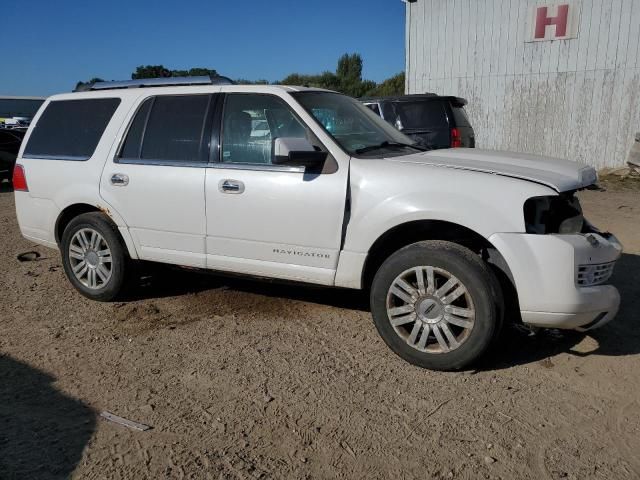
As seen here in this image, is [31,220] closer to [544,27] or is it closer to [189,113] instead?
[189,113]

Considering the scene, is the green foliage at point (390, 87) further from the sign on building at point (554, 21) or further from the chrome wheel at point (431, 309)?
the chrome wheel at point (431, 309)

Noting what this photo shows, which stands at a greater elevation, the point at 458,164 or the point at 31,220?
the point at 458,164

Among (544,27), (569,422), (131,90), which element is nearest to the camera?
(569,422)

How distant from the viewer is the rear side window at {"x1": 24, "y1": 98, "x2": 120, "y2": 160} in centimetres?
510

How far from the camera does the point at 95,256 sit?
5.18 metres

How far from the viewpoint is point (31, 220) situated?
5.48m

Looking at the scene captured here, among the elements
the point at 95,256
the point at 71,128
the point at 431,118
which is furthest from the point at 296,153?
the point at 431,118

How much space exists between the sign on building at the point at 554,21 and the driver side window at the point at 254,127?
39.8ft

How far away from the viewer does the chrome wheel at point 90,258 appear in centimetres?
513

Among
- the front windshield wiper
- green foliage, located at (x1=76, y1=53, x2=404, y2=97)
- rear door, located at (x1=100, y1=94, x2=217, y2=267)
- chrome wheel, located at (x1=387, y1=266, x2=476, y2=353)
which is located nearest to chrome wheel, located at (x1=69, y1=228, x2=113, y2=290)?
rear door, located at (x1=100, y1=94, x2=217, y2=267)

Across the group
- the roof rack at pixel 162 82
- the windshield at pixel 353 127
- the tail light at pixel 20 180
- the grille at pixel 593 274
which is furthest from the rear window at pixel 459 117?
the tail light at pixel 20 180

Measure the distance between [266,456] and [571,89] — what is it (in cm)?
1405

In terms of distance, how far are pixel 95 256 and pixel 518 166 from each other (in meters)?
3.66

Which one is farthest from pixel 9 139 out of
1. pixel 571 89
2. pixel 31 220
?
pixel 571 89
